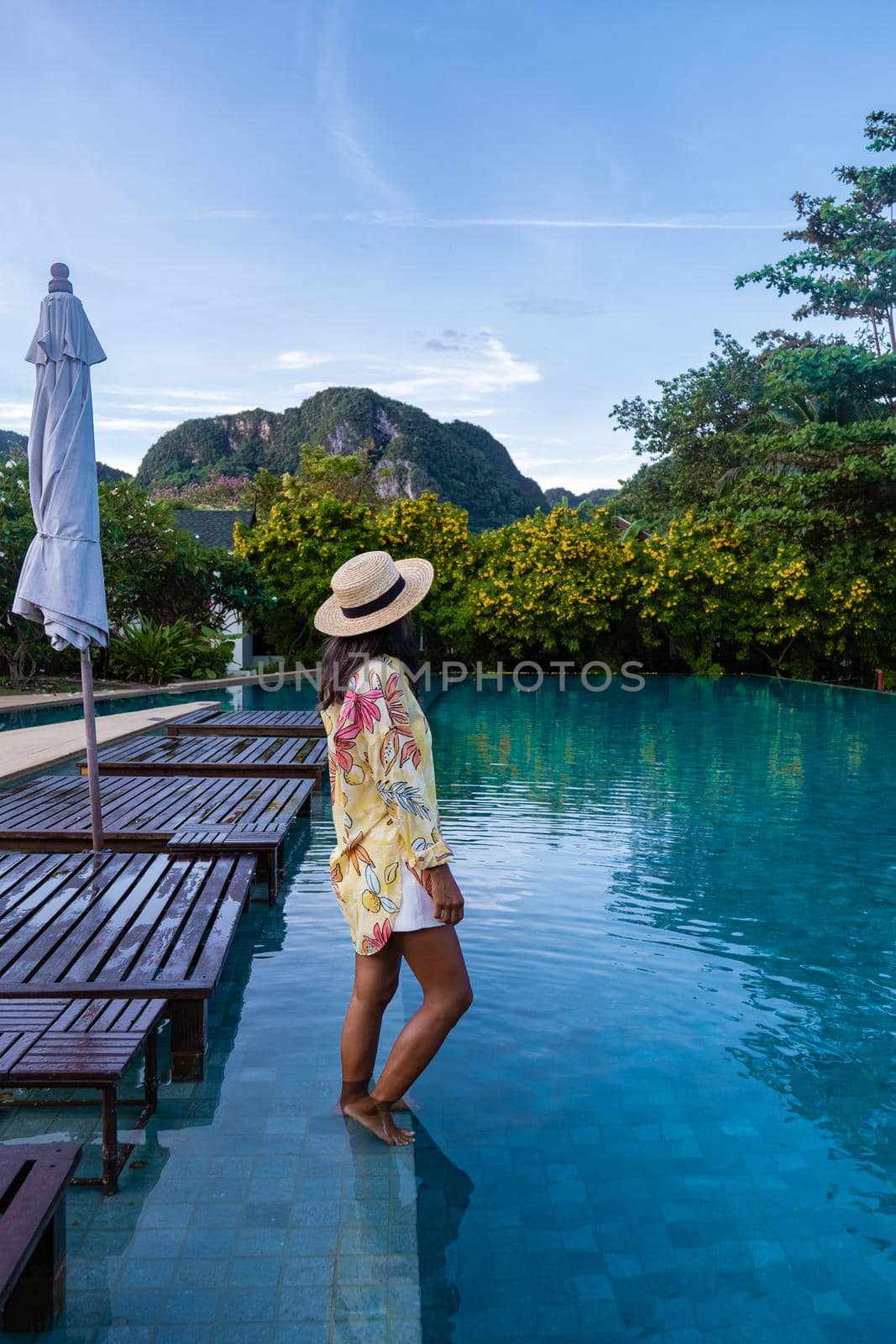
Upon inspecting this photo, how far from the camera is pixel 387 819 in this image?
254 cm

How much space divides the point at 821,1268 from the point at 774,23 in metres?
22.0

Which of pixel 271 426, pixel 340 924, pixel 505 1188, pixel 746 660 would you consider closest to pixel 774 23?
pixel 746 660

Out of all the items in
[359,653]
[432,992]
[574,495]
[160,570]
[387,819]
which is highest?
[574,495]

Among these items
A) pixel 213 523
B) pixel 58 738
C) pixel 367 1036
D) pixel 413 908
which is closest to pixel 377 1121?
pixel 367 1036

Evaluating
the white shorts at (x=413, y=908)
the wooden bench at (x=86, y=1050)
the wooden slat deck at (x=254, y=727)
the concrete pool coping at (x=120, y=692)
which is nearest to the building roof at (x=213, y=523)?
the concrete pool coping at (x=120, y=692)

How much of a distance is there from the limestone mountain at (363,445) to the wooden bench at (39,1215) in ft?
189

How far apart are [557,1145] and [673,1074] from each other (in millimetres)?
625

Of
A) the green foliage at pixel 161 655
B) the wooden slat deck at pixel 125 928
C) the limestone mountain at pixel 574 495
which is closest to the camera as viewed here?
→ the wooden slat deck at pixel 125 928

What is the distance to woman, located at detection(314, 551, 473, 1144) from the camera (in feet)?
8.10

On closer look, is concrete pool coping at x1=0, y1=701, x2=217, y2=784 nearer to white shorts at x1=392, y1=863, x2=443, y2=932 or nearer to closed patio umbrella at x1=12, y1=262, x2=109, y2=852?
closed patio umbrella at x1=12, y1=262, x2=109, y2=852

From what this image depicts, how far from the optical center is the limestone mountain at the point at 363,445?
6388cm

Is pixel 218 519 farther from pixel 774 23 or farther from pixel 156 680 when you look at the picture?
pixel 774 23

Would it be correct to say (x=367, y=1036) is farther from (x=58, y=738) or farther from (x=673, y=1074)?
(x=58, y=738)

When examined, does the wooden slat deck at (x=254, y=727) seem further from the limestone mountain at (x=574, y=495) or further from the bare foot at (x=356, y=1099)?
the limestone mountain at (x=574, y=495)
